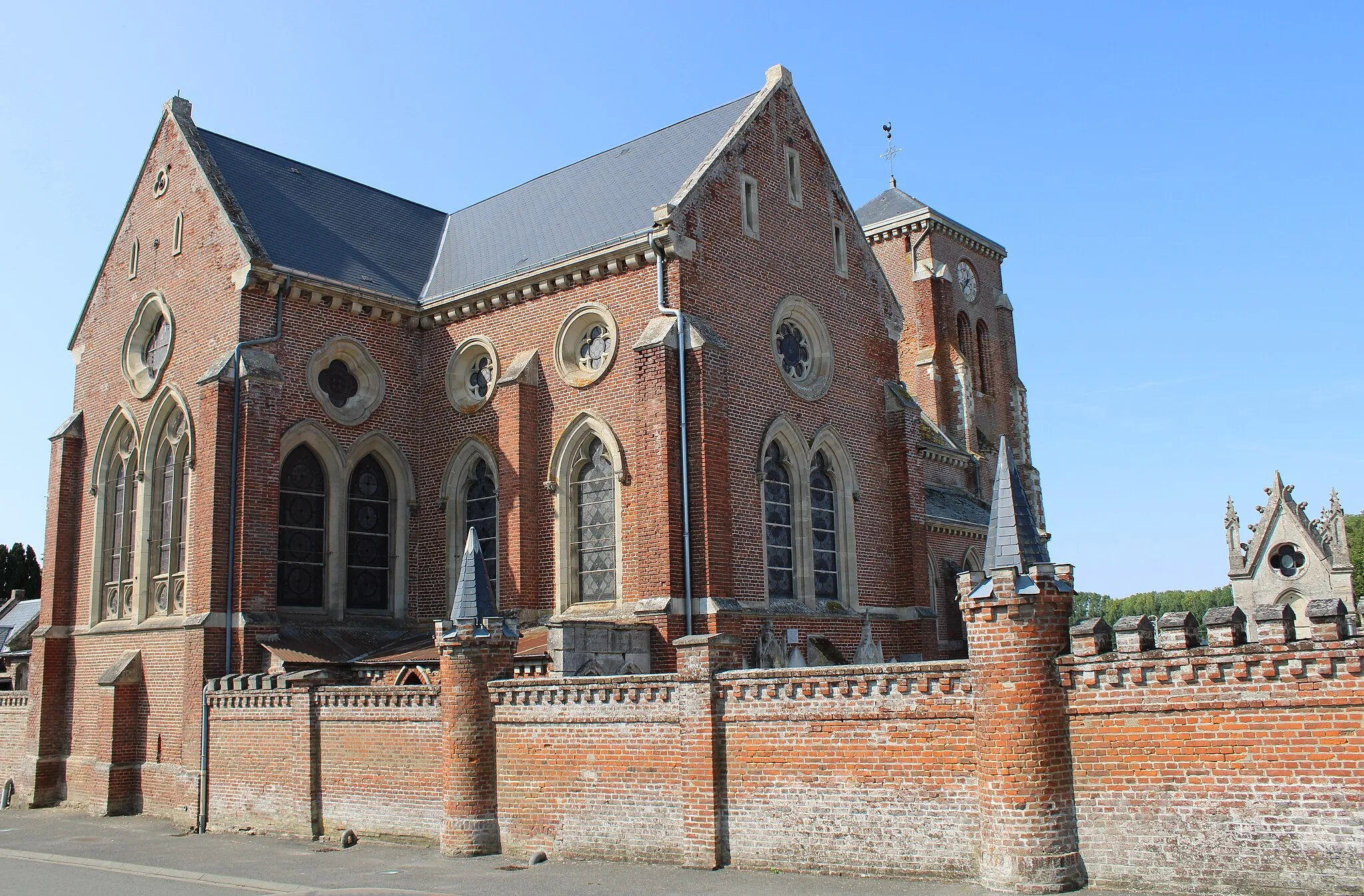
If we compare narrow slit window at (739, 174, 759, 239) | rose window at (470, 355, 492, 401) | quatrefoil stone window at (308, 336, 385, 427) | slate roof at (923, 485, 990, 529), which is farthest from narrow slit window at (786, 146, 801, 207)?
slate roof at (923, 485, 990, 529)

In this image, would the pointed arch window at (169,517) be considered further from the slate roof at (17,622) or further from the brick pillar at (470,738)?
the slate roof at (17,622)

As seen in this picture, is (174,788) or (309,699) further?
(174,788)

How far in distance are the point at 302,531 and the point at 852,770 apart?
43.5ft

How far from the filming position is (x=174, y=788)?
784 inches

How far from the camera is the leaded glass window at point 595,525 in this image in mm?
20281

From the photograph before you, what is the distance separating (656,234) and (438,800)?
9782mm

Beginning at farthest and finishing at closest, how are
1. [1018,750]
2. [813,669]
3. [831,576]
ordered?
[831,576] < [813,669] < [1018,750]

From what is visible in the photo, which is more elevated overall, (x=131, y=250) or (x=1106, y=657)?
(x=131, y=250)

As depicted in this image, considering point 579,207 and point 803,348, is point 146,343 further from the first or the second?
point 803,348

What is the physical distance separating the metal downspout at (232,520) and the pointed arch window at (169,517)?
61.5 inches

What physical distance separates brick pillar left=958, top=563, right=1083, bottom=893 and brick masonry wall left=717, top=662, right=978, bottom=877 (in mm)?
329

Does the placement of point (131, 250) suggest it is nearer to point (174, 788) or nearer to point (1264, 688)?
point (174, 788)

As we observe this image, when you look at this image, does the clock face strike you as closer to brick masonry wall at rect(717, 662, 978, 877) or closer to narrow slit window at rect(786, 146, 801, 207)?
narrow slit window at rect(786, 146, 801, 207)

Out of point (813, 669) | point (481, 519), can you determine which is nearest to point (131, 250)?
point (481, 519)
